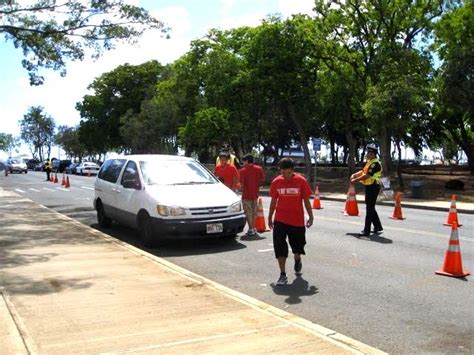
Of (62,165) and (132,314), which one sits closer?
(132,314)

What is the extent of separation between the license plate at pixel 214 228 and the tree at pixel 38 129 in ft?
343

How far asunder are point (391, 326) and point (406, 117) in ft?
72.0

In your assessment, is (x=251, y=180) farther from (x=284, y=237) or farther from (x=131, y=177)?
(x=284, y=237)

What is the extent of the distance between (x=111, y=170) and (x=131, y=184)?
1890 mm

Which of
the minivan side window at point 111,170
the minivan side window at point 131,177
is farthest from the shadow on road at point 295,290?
the minivan side window at point 111,170

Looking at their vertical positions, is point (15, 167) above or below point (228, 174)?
above

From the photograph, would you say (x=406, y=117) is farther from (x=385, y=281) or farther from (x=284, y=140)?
(x=284, y=140)

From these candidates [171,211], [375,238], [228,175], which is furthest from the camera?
[228,175]

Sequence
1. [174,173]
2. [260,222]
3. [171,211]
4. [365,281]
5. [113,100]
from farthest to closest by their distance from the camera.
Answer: [113,100] → [260,222] → [174,173] → [171,211] → [365,281]

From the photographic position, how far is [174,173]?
36.6ft

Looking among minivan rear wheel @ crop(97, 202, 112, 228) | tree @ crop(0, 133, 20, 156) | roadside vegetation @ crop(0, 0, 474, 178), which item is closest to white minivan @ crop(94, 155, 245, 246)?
minivan rear wheel @ crop(97, 202, 112, 228)

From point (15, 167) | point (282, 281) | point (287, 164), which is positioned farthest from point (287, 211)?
point (15, 167)

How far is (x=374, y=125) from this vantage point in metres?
27.1

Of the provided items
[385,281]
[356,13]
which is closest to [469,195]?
[356,13]
